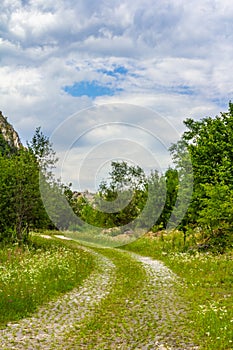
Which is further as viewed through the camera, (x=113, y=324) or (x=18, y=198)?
(x=18, y=198)

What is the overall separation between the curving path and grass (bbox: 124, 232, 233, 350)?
0.48m

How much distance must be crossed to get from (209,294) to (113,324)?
5.99m

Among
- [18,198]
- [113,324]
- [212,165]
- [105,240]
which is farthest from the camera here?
[105,240]

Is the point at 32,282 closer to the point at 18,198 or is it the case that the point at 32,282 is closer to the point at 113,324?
the point at 113,324

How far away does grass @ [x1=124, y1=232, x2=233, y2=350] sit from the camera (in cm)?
1065

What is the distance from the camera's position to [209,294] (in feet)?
54.6

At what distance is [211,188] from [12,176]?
16.7m

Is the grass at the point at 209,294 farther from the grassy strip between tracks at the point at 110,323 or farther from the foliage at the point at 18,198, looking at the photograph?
the foliage at the point at 18,198

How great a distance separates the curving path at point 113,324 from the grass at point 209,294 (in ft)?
1.58

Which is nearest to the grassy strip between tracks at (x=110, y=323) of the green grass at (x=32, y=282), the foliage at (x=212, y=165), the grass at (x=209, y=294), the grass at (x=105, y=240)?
the grass at (x=209, y=294)

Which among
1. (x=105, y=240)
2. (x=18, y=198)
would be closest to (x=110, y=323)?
(x=18, y=198)

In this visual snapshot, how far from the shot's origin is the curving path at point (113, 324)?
1022 cm

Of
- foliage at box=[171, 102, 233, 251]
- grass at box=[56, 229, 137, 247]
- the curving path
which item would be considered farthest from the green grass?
grass at box=[56, 229, 137, 247]

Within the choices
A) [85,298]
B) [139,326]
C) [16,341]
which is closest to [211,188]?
[85,298]
